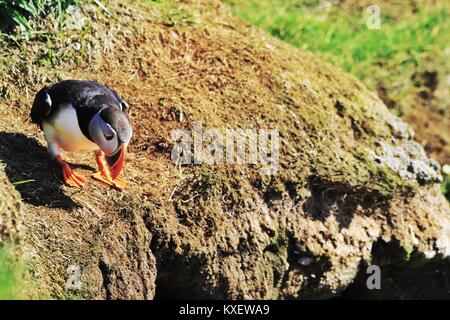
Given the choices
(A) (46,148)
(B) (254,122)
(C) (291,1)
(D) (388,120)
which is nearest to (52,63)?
(A) (46,148)

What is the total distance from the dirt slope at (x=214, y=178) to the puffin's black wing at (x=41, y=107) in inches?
10.1

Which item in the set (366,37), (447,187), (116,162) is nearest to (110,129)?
(116,162)

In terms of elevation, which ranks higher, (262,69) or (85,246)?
(262,69)

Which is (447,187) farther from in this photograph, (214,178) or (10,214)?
(10,214)

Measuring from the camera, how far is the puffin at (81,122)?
5.03 metres

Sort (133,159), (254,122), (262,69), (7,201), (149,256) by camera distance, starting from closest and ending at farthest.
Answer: (7,201) < (149,256) < (133,159) < (254,122) < (262,69)

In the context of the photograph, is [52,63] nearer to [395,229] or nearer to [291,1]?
[395,229]

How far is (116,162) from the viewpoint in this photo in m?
5.24

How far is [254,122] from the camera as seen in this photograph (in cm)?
620

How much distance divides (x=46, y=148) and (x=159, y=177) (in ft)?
2.38

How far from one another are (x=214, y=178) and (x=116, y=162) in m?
0.80

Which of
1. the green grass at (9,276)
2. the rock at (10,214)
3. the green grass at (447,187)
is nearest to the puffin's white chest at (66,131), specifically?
the rock at (10,214)

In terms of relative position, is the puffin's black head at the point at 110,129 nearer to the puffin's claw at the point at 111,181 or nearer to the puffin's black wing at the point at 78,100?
the puffin's black wing at the point at 78,100

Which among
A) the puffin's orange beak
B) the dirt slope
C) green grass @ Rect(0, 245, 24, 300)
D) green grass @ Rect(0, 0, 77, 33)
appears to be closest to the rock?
green grass @ Rect(0, 245, 24, 300)
